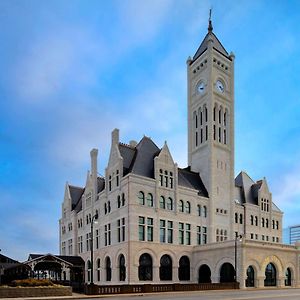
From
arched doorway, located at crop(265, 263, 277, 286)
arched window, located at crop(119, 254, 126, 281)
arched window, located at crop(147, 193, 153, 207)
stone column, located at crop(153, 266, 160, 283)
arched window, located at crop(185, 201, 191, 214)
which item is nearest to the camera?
arched doorway, located at crop(265, 263, 277, 286)

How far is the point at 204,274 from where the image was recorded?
5519cm

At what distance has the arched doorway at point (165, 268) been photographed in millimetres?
52750

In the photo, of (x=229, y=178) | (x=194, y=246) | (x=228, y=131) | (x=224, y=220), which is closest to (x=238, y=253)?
(x=194, y=246)

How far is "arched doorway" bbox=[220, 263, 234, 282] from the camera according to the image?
49.8 meters

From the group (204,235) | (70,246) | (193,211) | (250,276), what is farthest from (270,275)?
(70,246)

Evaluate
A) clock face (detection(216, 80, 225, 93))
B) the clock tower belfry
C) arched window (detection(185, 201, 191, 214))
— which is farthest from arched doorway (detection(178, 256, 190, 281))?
clock face (detection(216, 80, 225, 93))

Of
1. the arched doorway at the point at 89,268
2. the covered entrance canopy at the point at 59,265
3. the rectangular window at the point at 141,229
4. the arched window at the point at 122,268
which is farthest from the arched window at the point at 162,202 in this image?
the arched doorway at the point at 89,268

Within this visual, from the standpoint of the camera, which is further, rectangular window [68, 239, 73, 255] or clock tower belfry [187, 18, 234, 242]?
rectangular window [68, 239, 73, 255]

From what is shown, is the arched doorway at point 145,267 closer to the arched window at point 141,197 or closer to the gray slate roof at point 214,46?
the arched window at point 141,197

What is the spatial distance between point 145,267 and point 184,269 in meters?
7.09

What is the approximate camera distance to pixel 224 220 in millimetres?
61688

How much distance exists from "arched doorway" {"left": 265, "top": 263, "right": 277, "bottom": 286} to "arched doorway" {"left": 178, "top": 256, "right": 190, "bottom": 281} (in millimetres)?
11175

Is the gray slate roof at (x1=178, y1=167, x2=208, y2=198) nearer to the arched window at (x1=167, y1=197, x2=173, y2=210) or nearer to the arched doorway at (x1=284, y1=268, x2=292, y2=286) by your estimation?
the arched window at (x1=167, y1=197, x2=173, y2=210)

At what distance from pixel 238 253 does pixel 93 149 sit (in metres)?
31.9
